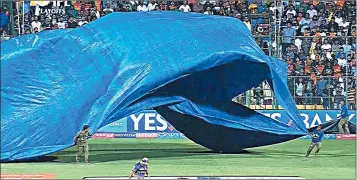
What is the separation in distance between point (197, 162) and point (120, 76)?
304 cm

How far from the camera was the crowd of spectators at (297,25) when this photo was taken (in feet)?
94.6

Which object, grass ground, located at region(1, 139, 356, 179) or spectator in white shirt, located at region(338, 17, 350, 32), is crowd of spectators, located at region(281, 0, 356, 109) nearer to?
spectator in white shirt, located at region(338, 17, 350, 32)

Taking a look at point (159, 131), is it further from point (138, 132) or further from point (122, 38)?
point (122, 38)

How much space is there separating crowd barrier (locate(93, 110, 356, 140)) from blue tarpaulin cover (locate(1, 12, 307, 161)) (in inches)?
271

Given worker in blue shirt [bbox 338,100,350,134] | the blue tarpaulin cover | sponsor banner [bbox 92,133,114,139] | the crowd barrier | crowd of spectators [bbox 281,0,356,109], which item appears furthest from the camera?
the crowd barrier

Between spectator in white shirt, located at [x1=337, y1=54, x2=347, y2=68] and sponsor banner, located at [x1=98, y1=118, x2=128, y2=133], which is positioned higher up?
spectator in white shirt, located at [x1=337, y1=54, x2=347, y2=68]

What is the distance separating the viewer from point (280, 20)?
31203mm

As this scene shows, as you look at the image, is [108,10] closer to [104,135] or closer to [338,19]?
[104,135]

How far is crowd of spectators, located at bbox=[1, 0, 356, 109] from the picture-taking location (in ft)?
94.6

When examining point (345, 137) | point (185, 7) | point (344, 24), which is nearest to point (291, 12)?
point (344, 24)

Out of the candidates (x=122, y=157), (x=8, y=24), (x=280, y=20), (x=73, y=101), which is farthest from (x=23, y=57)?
(x=280, y=20)

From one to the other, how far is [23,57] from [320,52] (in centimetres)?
1421

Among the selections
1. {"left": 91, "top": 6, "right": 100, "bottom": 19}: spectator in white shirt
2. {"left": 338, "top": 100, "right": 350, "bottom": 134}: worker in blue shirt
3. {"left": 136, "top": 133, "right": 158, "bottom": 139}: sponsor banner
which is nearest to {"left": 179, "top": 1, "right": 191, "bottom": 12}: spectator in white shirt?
{"left": 91, "top": 6, "right": 100, "bottom": 19}: spectator in white shirt

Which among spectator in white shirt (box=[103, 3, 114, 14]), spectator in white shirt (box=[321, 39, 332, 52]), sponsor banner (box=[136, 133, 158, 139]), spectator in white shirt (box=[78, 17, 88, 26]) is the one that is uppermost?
spectator in white shirt (box=[103, 3, 114, 14])
